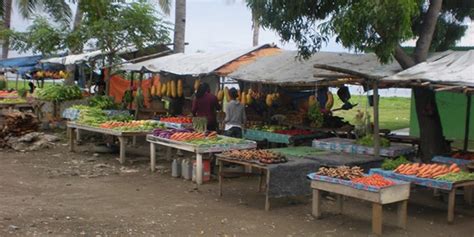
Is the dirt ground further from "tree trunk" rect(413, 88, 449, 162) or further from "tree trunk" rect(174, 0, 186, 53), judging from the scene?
"tree trunk" rect(174, 0, 186, 53)

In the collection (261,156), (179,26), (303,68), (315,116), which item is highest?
(179,26)

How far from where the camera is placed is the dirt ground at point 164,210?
6617mm

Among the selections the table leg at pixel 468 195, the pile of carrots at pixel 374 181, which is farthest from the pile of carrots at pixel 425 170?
the table leg at pixel 468 195

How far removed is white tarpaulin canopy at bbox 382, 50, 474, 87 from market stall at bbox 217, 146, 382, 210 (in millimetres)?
1557

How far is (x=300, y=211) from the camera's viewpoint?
306 inches

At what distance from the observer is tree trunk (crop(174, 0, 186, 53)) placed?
1816cm

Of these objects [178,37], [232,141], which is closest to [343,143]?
[232,141]

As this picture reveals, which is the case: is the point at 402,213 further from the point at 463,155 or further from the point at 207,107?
the point at 207,107

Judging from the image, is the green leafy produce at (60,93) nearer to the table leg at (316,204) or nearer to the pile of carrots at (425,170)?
the table leg at (316,204)

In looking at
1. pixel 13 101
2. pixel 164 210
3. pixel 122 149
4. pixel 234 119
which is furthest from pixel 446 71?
pixel 13 101

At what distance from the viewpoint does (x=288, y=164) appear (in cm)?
785

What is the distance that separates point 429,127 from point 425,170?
2662 mm

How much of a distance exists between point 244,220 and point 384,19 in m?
3.86

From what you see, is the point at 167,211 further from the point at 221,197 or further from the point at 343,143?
the point at 343,143
